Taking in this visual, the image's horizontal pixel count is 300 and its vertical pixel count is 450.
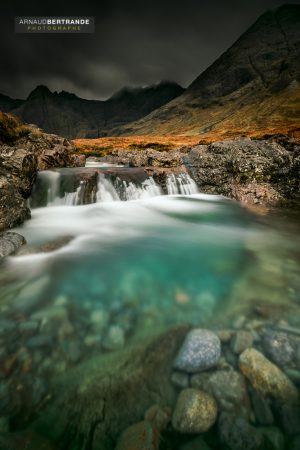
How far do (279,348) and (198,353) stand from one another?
1.21 m

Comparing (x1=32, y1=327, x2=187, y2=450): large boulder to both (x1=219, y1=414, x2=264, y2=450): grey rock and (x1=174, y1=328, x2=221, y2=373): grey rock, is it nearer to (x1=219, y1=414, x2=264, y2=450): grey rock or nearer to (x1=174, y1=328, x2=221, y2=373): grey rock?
(x1=174, y1=328, x2=221, y2=373): grey rock

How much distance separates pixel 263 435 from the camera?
2590mm

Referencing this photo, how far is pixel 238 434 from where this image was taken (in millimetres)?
2607

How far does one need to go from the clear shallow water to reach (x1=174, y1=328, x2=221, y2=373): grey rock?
0.55 meters

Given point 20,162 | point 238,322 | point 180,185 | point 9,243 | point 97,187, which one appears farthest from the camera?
point 180,185

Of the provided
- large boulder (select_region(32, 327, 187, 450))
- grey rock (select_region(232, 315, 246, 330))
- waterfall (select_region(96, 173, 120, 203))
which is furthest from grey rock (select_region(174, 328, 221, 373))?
waterfall (select_region(96, 173, 120, 203))

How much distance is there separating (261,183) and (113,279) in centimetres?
1452

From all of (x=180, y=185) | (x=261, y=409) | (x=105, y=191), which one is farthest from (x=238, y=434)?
(x=180, y=185)

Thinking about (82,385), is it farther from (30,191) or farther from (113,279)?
(30,191)

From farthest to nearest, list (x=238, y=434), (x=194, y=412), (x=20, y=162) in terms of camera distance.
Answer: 1. (x=20, y=162)
2. (x=194, y=412)
3. (x=238, y=434)

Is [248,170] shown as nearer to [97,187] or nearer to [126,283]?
[97,187]

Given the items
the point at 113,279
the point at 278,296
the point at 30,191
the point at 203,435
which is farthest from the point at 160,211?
the point at 203,435

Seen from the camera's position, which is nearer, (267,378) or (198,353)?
(267,378)

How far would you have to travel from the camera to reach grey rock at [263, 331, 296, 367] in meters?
3.35
